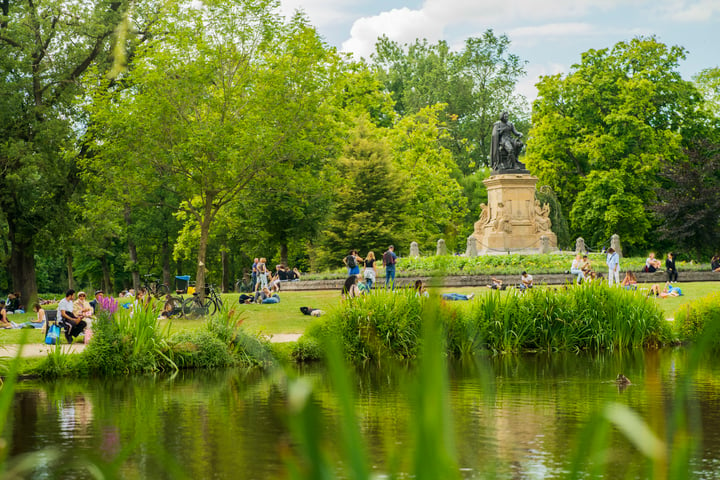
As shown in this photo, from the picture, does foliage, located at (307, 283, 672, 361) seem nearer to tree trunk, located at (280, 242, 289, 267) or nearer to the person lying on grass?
the person lying on grass

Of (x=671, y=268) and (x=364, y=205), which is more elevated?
(x=364, y=205)

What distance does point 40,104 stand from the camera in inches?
1300

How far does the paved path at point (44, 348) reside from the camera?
17.0 meters

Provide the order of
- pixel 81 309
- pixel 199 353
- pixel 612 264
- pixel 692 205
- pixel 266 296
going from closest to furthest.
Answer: pixel 199 353, pixel 81 309, pixel 612 264, pixel 266 296, pixel 692 205

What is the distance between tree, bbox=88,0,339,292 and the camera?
2928 centimetres

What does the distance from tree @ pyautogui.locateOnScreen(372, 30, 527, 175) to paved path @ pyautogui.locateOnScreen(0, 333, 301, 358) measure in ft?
147

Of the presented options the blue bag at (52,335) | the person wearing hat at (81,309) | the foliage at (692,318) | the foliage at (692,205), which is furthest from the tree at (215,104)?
the foliage at (692,205)

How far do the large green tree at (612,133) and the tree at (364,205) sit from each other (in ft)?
37.9

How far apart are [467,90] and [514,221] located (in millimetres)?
25952

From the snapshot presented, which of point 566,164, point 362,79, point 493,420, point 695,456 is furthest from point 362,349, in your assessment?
point 566,164

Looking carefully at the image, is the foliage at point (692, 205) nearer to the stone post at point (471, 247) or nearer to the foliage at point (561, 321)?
the stone post at point (471, 247)

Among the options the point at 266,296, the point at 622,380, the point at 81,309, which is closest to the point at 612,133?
the point at 266,296

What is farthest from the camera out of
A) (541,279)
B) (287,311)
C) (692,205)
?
(692,205)

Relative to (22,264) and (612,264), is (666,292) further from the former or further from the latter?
(22,264)
